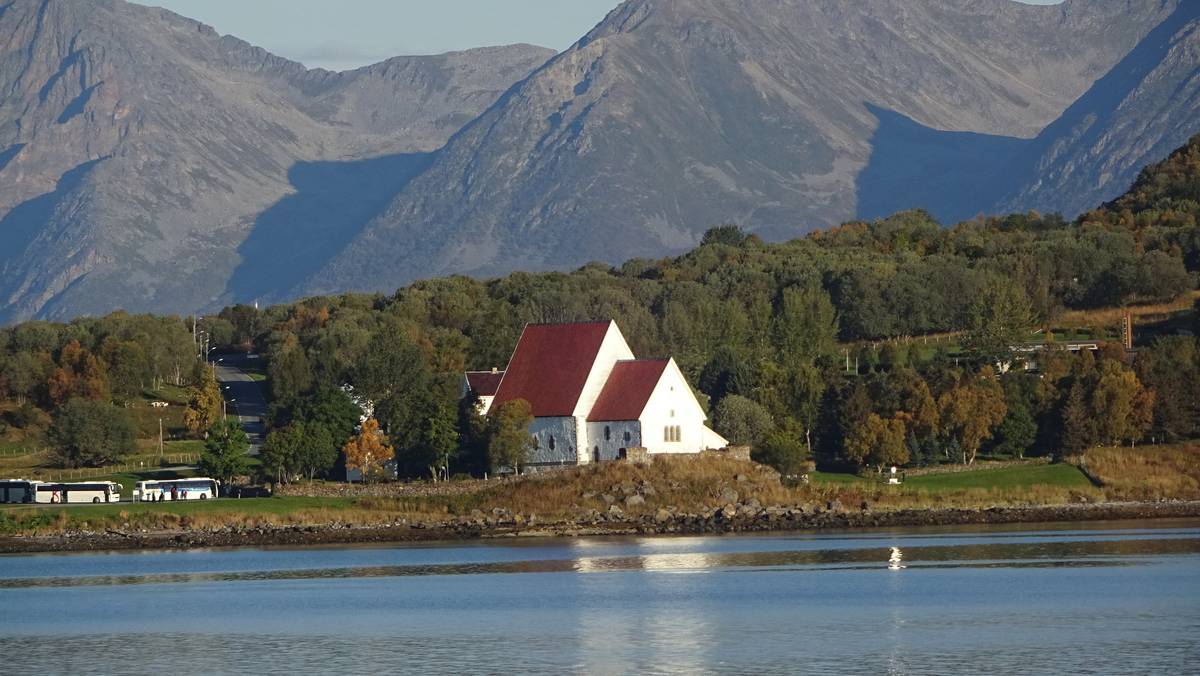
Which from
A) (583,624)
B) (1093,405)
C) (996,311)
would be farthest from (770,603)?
(996,311)

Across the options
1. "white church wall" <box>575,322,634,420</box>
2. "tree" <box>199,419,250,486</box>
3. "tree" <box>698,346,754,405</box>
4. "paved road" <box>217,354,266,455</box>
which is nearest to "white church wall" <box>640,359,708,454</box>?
"white church wall" <box>575,322,634,420</box>

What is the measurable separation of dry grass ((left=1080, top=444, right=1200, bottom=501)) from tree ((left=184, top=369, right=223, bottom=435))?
47.2m

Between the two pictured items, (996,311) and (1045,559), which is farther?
(996,311)

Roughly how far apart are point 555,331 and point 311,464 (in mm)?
12223

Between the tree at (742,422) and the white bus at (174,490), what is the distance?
22.3 metres

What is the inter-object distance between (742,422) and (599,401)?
719cm

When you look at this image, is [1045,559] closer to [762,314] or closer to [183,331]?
[762,314]

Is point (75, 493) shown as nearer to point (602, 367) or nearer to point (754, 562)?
point (602, 367)

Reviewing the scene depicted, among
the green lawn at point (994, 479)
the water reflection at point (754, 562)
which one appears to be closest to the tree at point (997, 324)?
the green lawn at point (994, 479)

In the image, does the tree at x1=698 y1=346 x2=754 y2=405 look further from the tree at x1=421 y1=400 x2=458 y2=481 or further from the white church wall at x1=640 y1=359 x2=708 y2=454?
the tree at x1=421 y1=400 x2=458 y2=481

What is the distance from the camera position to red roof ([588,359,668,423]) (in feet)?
280

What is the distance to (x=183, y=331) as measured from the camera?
143 m

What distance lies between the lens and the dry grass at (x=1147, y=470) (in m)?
84.8

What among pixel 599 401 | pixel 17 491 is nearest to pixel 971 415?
pixel 599 401
